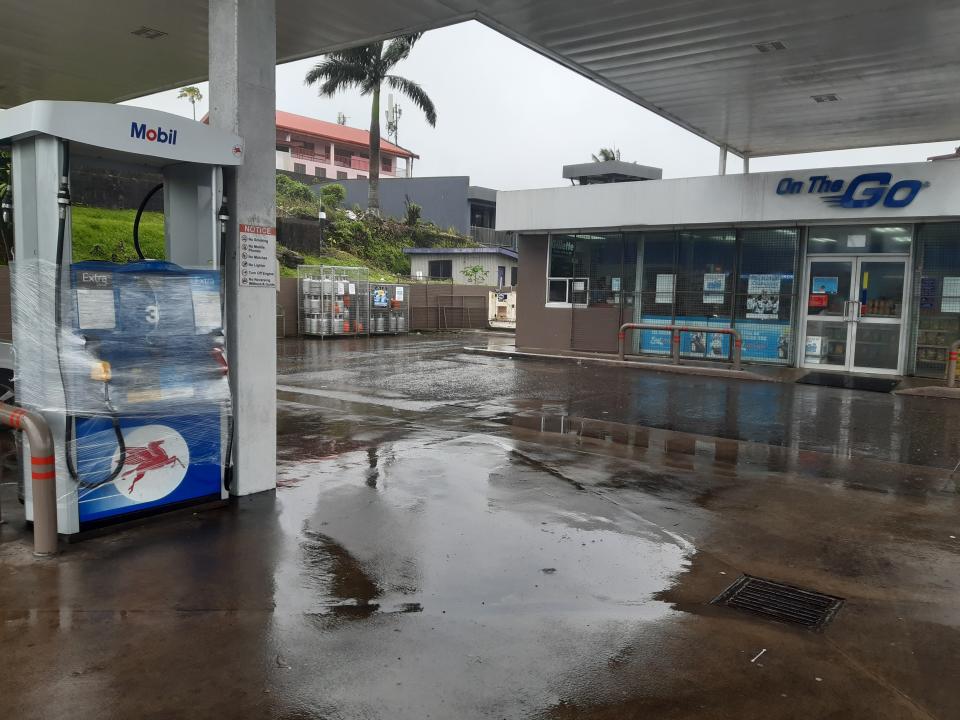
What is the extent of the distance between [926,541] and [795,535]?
0.97 meters

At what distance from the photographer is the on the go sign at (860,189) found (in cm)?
1545

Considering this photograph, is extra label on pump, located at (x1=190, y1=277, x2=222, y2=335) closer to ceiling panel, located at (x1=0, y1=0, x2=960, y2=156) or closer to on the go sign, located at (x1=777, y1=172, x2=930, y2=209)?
ceiling panel, located at (x1=0, y1=0, x2=960, y2=156)

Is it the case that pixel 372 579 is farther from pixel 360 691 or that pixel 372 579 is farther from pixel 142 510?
pixel 142 510

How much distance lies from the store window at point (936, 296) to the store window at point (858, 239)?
1.18ft

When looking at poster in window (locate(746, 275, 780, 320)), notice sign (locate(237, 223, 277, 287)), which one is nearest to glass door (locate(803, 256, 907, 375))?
poster in window (locate(746, 275, 780, 320))

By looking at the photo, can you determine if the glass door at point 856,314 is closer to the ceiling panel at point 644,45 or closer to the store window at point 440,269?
the ceiling panel at point 644,45

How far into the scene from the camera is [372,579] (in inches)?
183

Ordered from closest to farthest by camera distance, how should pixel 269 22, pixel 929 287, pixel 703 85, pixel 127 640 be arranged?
pixel 127 640 < pixel 269 22 < pixel 703 85 < pixel 929 287

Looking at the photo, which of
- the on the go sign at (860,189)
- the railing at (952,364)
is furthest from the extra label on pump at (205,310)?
the on the go sign at (860,189)

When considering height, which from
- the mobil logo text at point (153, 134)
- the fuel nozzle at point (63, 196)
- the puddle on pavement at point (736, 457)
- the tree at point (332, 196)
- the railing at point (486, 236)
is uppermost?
the tree at point (332, 196)

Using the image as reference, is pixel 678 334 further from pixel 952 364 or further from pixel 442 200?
pixel 442 200

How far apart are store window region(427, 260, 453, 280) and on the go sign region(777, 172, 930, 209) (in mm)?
26074

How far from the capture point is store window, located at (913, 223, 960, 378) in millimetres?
15836

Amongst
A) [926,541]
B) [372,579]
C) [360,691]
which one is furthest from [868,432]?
[360,691]
